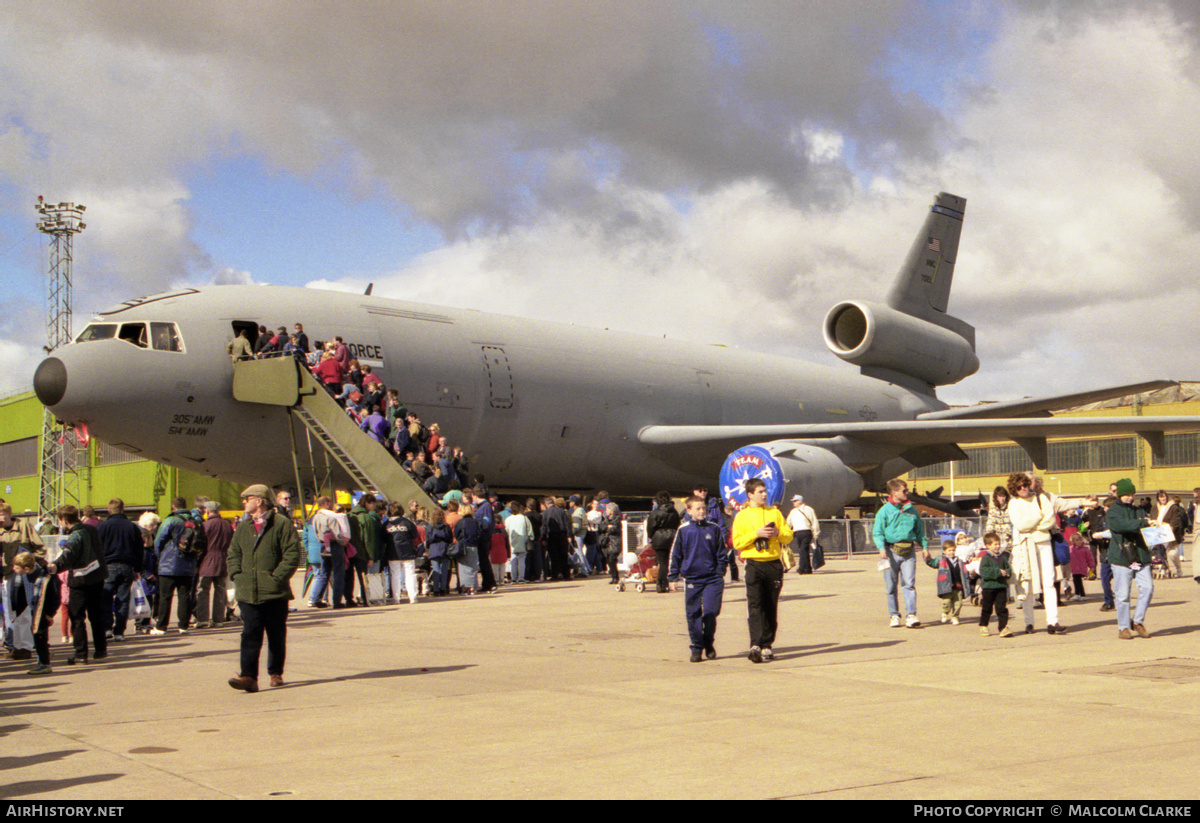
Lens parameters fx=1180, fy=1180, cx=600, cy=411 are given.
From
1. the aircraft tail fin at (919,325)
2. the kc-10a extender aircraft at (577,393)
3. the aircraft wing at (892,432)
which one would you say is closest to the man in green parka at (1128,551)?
the kc-10a extender aircraft at (577,393)

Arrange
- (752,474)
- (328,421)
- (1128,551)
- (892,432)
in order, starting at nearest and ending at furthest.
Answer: (1128,551) < (328,421) < (752,474) < (892,432)

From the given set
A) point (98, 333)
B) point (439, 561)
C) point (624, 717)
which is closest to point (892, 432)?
point (439, 561)

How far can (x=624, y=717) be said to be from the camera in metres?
7.34

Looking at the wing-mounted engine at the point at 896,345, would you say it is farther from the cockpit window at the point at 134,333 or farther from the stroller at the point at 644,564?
the cockpit window at the point at 134,333

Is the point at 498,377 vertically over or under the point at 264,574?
over

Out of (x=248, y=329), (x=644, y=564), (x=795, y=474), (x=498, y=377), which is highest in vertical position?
(x=248, y=329)

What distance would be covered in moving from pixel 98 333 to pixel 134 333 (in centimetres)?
65

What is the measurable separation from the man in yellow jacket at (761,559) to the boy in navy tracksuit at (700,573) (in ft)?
0.81

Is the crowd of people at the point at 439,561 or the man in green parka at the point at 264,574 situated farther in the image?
the crowd of people at the point at 439,561

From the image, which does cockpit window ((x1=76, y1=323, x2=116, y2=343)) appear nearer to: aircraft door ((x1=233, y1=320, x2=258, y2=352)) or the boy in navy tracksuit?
aircraft door ((x1=233, y1=320, x2=258, y2=352))

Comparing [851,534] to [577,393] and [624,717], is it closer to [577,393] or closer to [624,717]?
[577,393]

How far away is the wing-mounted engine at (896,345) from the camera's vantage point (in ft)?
106
